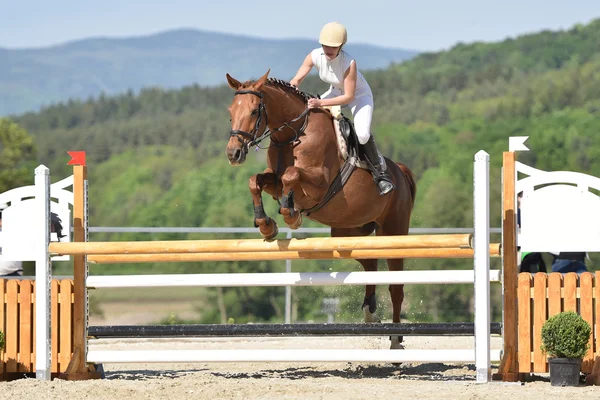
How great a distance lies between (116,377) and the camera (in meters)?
6.62

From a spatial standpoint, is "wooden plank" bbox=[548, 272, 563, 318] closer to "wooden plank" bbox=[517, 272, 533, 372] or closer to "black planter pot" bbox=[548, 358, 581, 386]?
"wooden plank" bbox=[517, 272, 533, 372]

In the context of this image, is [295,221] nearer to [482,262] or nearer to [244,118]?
[244,118]

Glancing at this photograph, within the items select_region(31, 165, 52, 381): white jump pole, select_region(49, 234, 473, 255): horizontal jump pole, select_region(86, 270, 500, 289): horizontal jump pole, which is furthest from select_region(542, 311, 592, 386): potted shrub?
select_region(31, 165, 52, 381): white jump pole

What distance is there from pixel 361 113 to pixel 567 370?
2.06 metres

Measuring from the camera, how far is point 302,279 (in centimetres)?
579

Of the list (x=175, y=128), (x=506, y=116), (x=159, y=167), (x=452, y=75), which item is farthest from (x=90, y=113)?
(x=506, y=116)

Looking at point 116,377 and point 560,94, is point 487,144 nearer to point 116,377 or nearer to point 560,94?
point 560,94

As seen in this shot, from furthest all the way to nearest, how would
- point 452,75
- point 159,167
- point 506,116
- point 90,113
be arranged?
point 90,113 < point 452,75 < point 159,167 < point 506,116

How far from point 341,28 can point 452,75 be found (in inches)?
2714

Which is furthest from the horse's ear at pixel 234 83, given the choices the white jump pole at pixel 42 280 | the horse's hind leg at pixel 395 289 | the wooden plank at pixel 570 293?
the wooden plank at pixel 570 293

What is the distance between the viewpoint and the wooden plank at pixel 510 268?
5898mm

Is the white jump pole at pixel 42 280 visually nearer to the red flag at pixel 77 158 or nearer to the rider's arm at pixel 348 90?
the red flag at pixel 77 158

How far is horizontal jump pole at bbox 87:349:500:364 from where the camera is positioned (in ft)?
18.8

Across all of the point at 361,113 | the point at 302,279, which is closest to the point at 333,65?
the point at 361,113
